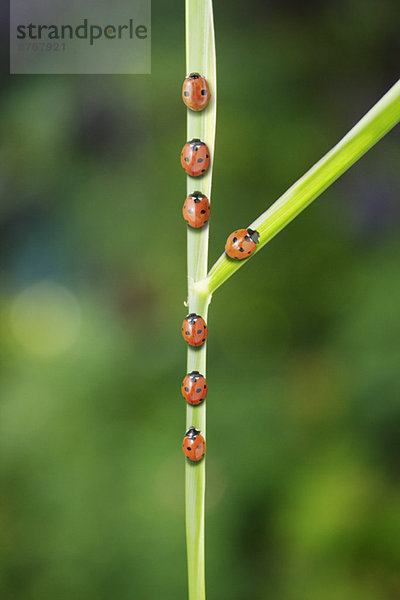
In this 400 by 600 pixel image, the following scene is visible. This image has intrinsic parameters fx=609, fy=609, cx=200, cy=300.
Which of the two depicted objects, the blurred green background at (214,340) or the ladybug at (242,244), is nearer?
the ladybug at (242,244)

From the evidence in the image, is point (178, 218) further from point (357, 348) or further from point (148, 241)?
point (357, 348)

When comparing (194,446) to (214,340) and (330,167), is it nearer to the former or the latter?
(330,167)

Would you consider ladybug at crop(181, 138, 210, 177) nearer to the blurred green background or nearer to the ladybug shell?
the ladybug shell

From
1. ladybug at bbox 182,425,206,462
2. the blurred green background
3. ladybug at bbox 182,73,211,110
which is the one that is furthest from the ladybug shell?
the blurred green background

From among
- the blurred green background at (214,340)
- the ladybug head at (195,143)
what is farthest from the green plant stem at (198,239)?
the blurred green background at (214,340)

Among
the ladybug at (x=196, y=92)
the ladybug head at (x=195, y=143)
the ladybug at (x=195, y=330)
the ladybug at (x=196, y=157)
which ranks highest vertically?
the ladybug at (x=196, y=92)

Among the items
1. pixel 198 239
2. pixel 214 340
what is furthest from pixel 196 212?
pixel 214 340

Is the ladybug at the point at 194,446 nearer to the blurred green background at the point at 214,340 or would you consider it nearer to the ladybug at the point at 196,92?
the ladybug at the point at 196,92
